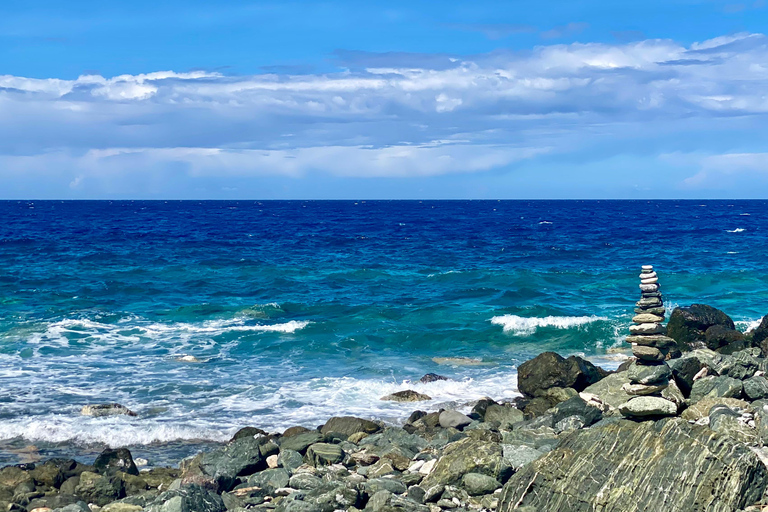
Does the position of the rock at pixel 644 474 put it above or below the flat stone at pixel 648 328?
below

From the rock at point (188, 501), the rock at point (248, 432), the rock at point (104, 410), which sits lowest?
the rock at point (104, 410)

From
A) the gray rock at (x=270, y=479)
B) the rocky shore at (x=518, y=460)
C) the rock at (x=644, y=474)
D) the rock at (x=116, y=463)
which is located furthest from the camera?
the rock at (x=116, y=463)

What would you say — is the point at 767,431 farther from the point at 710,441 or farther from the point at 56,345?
the point at 56,345

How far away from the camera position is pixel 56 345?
25750 millimetres

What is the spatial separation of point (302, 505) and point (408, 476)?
2.16 meters

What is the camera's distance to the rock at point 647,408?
11641 millimetres

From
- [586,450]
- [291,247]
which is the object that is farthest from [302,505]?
[291,247]

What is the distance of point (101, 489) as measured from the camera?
1259 cm

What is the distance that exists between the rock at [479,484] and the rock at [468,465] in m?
0.16

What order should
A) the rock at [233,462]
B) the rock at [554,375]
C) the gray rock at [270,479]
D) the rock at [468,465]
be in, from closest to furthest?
the rock at [468,465]
the gray rock at [270,479]
the rock at [233,462]
the rock at [554,375]

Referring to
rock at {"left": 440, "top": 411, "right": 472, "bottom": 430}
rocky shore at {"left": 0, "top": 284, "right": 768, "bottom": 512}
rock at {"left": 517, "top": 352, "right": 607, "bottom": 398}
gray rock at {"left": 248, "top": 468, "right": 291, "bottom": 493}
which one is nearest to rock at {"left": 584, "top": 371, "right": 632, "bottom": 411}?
rocky shore at {"left": 0, "top": 284, "right": 768, "bottom": 512}

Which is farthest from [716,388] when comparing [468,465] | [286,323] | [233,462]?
[286,323]

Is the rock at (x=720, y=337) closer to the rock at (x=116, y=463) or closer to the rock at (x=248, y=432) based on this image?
the rock at (x=248, y=432)

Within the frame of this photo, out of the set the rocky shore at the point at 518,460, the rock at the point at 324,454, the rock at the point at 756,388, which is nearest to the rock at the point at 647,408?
the rocky shore at the point at 518,460
